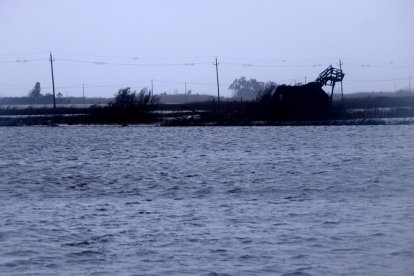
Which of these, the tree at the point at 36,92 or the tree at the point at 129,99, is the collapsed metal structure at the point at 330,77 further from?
the tree at the point at 36,92

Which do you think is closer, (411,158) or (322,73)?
(411,158)

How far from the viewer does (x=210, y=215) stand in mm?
15648

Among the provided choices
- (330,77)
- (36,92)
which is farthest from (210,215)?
(36,92)

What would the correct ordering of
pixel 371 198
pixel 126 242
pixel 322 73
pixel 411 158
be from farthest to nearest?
pixel 322 73
pixel 411 158
pixel 371 198
pixel 126 242

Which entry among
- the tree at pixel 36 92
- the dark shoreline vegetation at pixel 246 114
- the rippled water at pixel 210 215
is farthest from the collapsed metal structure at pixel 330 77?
the tree at pixel 36 92

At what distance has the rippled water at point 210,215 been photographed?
11.0 metres

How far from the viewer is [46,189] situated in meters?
21.4

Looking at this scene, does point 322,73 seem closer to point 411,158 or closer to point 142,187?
point 411,158

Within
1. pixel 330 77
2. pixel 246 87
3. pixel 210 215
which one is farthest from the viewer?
pixel 246 87

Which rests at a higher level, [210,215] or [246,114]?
[246,114]

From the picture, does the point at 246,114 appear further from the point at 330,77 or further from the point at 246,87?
the point at 246,87

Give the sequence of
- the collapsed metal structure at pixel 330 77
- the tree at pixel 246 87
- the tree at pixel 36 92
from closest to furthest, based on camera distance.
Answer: the collapsed metal structure at pixel 330 77 → the tree at pixel 36 92 → the tree at pixel 246 87

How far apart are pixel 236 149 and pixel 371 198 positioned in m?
21.3

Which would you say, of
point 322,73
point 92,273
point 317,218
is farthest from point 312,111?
point 92,273
